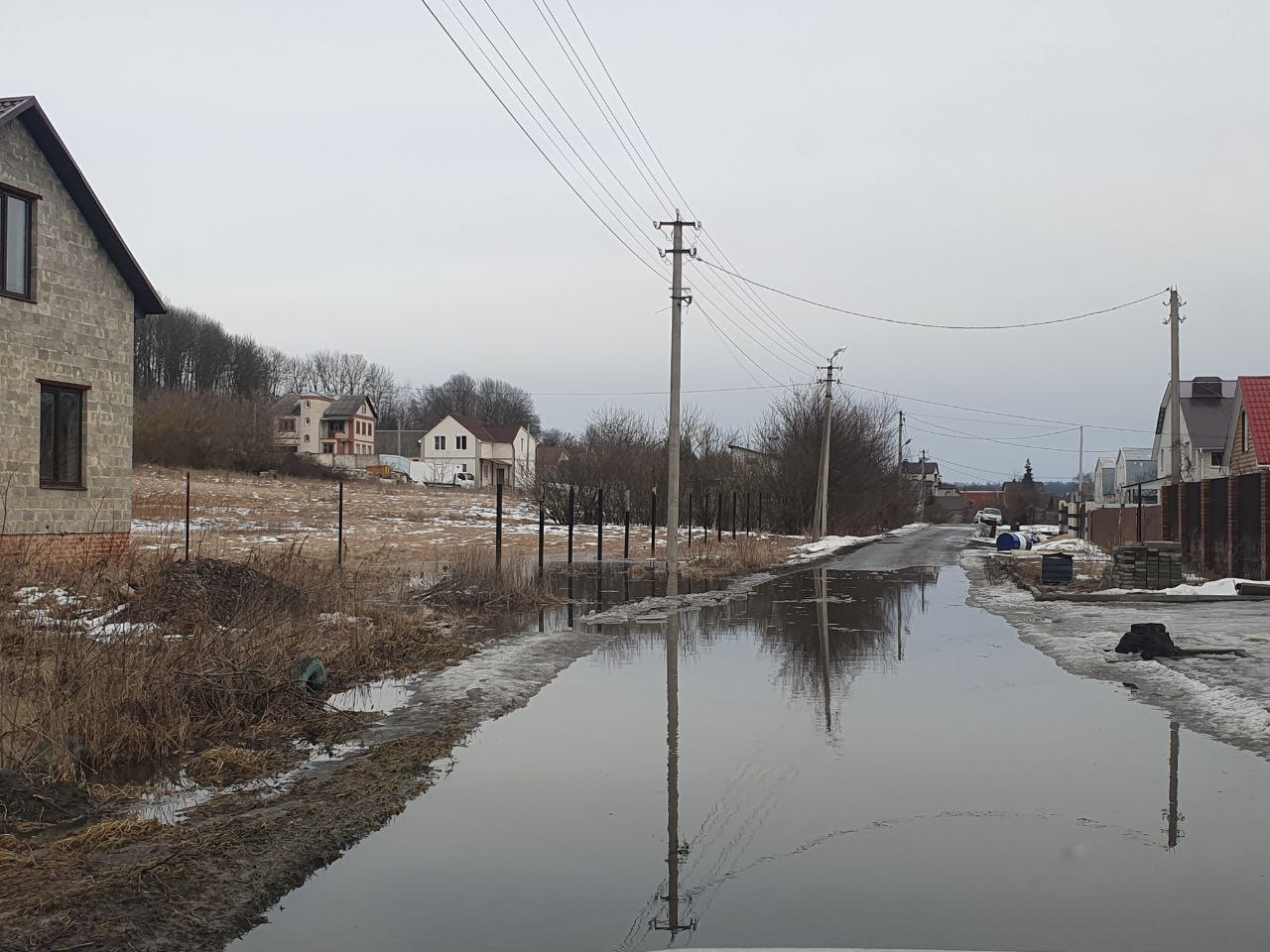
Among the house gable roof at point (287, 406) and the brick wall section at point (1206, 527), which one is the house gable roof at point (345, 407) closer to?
the house gable roof at point (287, 406)

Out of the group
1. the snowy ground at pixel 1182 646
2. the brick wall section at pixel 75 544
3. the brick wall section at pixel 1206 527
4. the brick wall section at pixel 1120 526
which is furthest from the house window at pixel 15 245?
the brick wall section at pixel 1120 526

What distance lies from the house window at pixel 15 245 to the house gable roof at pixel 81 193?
3.23 feet

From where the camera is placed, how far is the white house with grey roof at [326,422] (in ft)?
367

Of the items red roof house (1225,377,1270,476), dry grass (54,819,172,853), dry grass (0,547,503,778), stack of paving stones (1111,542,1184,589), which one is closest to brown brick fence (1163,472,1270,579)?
stack of paving stones (1111,542,1184,589)

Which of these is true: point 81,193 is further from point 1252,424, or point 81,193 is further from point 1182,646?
point 1252,424

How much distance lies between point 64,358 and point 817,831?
18.6 metres

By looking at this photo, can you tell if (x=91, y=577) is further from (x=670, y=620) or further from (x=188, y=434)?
(x=188, y=434)

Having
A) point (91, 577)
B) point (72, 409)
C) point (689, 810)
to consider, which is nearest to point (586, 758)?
point (689, 810)

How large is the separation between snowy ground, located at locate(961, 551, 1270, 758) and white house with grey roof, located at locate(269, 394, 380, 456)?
318 ft

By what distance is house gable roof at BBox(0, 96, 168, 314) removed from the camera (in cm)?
1948

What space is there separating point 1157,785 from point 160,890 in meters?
5.40

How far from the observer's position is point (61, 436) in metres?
20.7

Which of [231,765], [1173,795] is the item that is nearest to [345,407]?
[231,765]

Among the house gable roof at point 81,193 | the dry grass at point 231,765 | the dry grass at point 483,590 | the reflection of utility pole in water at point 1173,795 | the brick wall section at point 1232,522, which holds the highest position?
the house gable roof at point 81,193
